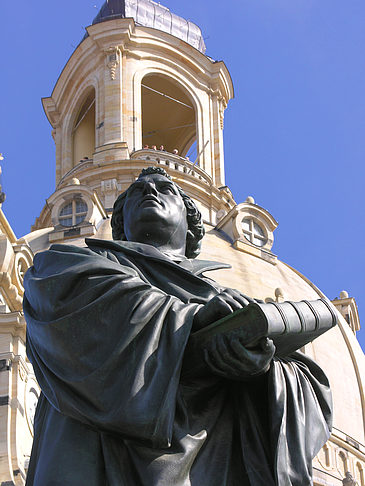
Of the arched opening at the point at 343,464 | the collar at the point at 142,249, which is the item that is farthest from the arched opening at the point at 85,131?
the collar at the point at 142,249

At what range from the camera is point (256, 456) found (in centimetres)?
512

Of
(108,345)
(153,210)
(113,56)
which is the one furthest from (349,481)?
(108,345)

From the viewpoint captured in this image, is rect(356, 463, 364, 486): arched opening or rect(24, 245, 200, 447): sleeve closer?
rect(24, 245, 200, 447): sleeve

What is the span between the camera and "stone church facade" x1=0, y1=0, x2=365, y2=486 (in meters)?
41.5

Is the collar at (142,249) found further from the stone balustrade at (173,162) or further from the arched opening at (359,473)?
the stone balustrade at (173,162)

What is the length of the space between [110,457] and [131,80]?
4616 centimetres

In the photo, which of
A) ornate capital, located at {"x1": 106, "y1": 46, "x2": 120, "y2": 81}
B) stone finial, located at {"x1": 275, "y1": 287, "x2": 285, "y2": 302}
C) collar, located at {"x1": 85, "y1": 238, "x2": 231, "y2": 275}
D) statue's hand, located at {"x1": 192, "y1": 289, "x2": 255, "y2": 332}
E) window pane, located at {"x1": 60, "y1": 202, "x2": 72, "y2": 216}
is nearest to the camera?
statue's hand, located at {"x1": 192, "y1": 289, "x2": 255, "y2": 332}

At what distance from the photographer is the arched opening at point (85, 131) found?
51.6m

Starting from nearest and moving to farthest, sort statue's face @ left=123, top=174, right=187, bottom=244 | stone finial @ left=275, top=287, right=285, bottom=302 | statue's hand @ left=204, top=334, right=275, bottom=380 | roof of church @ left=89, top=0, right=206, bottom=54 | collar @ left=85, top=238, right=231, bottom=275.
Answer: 1. statue's hand @ left=204, top=334, right=275, bottom=380
2. collar @ left=85, top=238, right=231, bottom=275
3. statue's face @ left=123, top=174, right=187, bottom=244
4. stone finial @ left=275, top=287, right=285, bottom=302
5. roof of church @ left=89, top=0, right=206, bottom=54

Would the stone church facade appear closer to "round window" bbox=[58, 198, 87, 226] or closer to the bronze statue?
"round window" bbox=[58, 198, 87, 226]

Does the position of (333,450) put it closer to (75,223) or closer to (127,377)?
(75,223)

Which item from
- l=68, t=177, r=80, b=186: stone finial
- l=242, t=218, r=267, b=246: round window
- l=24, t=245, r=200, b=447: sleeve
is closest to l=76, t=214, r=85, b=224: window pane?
l=68, t=177, r=80, b=186: stone finial

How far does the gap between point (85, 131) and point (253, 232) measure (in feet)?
30.7

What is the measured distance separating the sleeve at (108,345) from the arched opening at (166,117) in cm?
4708
